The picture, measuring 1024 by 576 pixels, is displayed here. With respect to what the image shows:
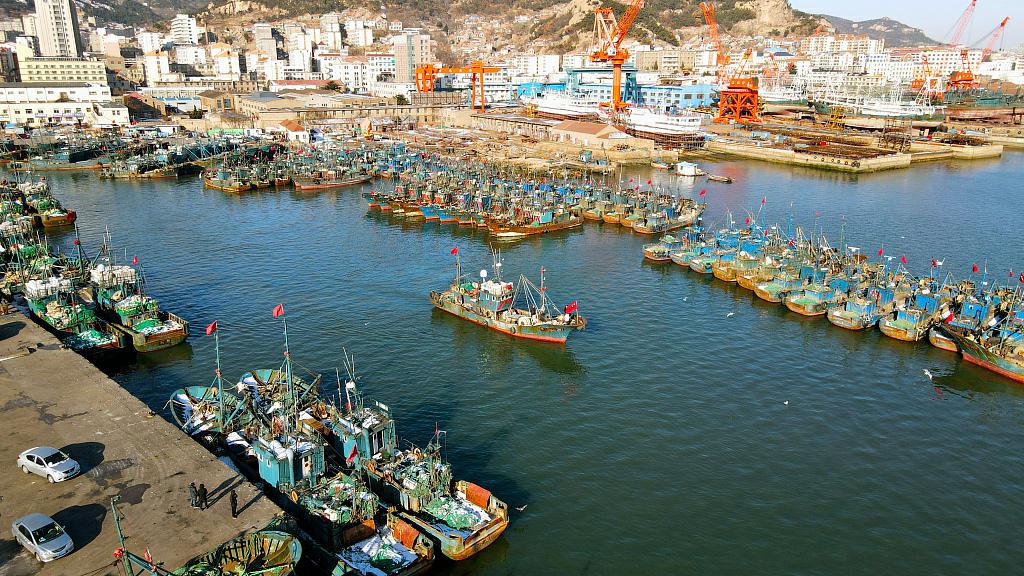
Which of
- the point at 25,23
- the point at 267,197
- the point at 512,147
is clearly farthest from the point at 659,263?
the point at 25,23

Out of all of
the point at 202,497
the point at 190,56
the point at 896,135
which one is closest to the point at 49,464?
the point at 202,497

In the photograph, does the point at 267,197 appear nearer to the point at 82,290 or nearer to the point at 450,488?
the point at 82,290

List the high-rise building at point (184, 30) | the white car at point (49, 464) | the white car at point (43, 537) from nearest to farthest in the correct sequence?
1. the white car at point (43, 537)
2. the white car at point (49, 464)
3. the high-rise building at point (184, 30)

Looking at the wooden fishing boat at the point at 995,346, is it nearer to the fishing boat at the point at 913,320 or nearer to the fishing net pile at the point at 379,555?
the fishing boat at the point at 913,320

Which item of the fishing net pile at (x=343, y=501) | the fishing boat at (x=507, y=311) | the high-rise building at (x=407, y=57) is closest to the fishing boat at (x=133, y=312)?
the fishing boat at (x=507, y=311)

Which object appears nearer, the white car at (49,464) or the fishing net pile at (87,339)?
the white car at (49,464)

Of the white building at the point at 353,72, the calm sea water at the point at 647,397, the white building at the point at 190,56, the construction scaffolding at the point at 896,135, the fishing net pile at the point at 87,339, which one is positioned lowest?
the calm sea water at the point at 647,397


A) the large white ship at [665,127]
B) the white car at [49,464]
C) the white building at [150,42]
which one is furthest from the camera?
the white building at [150,42]
